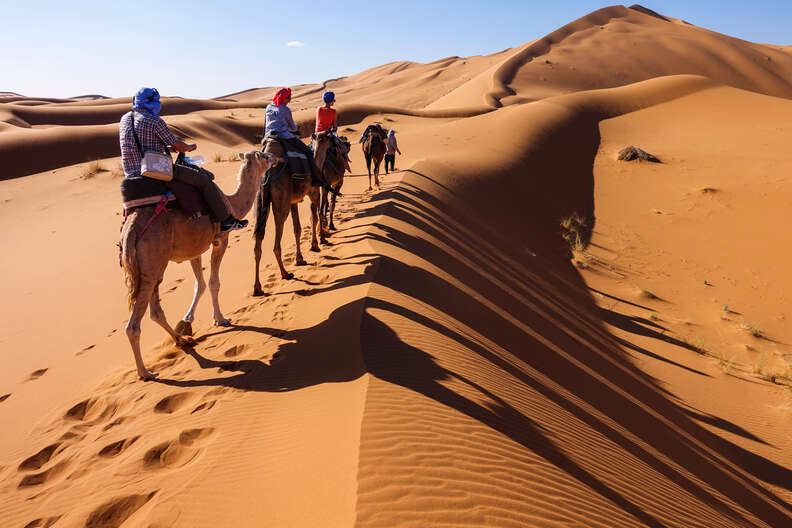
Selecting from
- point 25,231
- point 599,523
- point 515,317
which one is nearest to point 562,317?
point 515,317

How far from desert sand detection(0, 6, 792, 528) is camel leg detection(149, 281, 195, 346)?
0.17 metres

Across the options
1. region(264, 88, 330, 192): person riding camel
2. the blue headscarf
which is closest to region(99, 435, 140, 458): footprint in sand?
the blue headscarf

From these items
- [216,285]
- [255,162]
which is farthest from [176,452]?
[255,162]

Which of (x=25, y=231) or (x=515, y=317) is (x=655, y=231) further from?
(x=25, y=231)

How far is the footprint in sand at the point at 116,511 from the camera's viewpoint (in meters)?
2.83

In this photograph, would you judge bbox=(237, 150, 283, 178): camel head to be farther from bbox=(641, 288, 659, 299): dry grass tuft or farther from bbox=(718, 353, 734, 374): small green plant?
bbox=(641, 288, 659, 299): dry grass tuft

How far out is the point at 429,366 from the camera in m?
4.19

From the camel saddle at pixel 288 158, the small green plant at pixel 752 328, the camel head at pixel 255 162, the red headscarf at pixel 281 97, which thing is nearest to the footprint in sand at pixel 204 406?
the camel head at pixel 255 162

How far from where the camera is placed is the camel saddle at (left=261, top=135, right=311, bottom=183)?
7.28 meters

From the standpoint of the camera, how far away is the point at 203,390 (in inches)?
169

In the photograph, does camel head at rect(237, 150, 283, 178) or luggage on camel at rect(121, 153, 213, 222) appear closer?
luggage on camel at rect(121, 153, 213, 222)

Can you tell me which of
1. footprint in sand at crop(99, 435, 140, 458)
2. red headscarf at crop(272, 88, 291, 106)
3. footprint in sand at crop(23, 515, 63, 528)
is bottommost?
footprint in sand at crop(23, 515, 63, 528)

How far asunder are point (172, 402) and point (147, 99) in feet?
10.6

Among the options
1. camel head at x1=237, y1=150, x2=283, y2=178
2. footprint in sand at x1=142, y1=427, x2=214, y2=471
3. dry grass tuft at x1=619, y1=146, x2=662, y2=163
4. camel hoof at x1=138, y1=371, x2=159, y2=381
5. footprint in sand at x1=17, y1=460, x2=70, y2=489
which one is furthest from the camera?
dry grass tuft at x1=619, y1=146, x2=662, y2=163
